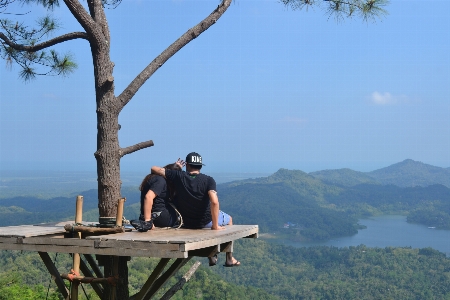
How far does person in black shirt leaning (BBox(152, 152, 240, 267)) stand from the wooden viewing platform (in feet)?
0.54

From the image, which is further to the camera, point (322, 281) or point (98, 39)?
point (322, 281)

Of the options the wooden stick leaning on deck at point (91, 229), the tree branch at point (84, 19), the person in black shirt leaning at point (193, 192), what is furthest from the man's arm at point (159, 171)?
the tree branch at point (84, 19)

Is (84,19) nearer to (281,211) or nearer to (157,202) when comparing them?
(157,202)

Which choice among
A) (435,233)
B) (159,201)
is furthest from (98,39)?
(435,233)

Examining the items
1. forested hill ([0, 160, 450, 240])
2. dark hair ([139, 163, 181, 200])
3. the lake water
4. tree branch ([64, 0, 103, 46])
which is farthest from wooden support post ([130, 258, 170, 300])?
the lake water

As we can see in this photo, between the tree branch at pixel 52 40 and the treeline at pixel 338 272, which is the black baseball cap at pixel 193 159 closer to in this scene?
the tree branch at pixel 52 40

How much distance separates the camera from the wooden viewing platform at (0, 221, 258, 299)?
3910 mm

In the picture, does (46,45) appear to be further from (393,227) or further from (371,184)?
(371,184)

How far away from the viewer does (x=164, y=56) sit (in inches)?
232

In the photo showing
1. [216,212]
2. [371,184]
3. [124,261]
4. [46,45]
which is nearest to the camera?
[216,212]

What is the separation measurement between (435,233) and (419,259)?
61873 mm

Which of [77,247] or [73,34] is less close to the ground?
[73,34]

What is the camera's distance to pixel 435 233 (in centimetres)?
13988

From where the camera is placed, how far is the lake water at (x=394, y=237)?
11944cm
